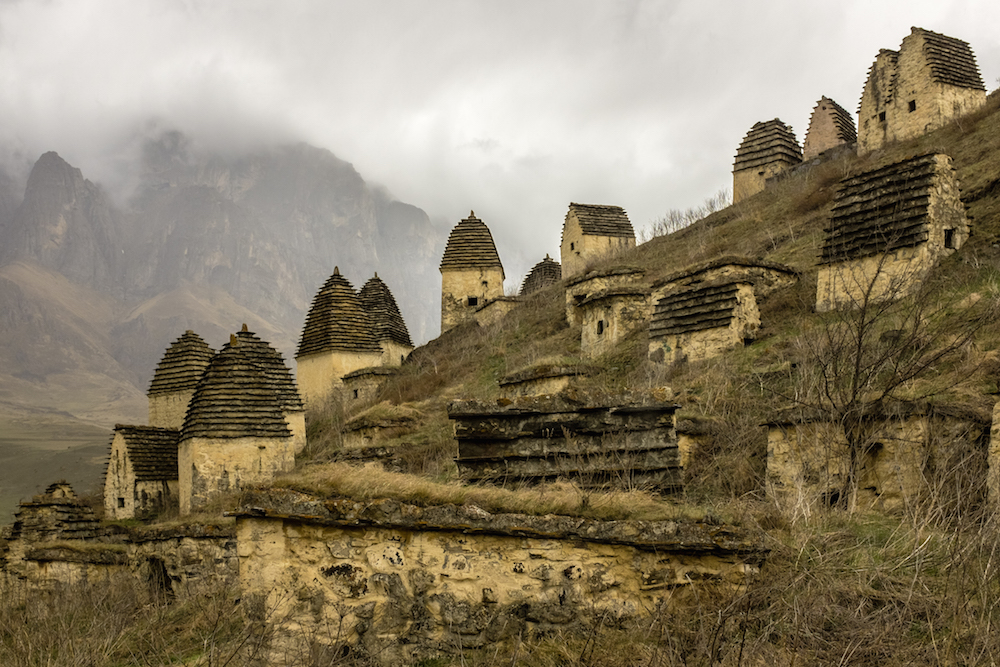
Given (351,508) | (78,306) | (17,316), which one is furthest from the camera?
(78,306)

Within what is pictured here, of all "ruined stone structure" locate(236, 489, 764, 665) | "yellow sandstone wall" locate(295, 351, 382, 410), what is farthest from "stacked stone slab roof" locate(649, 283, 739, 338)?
"yellow sandstone wall" locate(295, 351, 382, 410)

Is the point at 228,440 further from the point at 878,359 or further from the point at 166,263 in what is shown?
the point at 166,263

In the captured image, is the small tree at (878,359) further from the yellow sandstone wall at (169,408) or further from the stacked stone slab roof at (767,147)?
the stacked stone slab roof at (767,147)

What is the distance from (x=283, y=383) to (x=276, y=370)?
0.51m

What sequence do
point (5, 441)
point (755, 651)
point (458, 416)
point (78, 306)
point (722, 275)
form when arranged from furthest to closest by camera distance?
1. point (78, 306)
2. point (5, 441)
3. point (722, 275)
4. point (458, 416)
5. point (755, 651)

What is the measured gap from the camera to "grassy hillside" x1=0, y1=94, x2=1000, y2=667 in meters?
4.40

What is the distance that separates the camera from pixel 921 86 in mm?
27078

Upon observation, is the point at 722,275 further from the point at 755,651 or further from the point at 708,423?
the point at 755,651

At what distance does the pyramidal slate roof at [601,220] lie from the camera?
118 feet

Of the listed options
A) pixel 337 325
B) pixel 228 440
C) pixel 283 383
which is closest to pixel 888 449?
pixel 228 440

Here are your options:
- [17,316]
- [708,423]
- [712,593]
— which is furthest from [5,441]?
[712,593]

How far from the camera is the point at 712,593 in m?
4.92

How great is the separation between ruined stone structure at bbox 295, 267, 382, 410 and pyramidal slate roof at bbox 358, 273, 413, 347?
399cm

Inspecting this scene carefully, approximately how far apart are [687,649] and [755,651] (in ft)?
1.28
